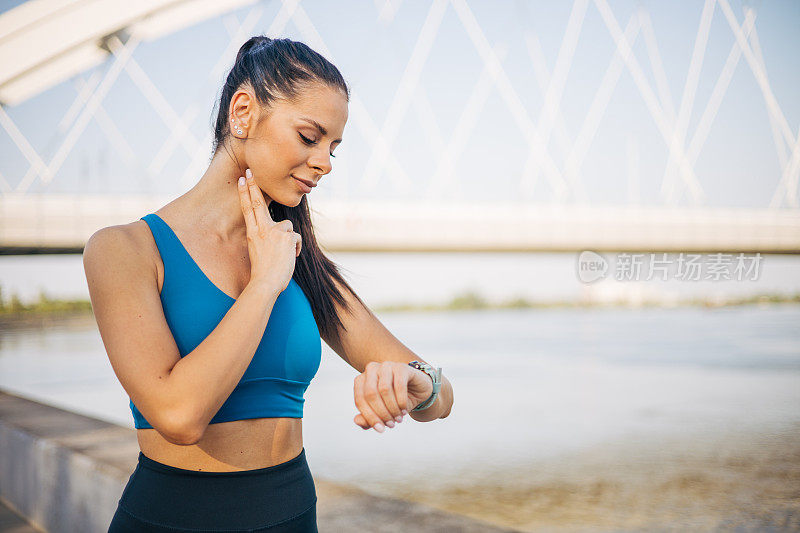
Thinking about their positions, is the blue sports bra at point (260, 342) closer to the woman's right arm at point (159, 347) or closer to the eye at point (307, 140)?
the woman's right arm at point (159, 347)

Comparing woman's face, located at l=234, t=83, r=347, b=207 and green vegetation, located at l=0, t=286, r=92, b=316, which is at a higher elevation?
green vegetation, located at l=0, t=286, r=92, b=316

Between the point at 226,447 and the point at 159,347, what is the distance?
205 millimetres

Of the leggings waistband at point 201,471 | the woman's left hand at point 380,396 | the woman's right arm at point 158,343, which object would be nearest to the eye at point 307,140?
the woman's right arm at point 158,343

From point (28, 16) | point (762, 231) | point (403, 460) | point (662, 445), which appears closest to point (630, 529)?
point (403, 460)

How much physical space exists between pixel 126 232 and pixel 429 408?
1.77ft

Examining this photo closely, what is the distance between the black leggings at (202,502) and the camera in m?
0.96

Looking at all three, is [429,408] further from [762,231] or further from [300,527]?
[762,231]

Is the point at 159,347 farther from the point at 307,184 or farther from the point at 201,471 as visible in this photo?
the point at 307,184

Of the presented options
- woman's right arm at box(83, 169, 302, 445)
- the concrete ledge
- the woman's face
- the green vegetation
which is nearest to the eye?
the woman's face

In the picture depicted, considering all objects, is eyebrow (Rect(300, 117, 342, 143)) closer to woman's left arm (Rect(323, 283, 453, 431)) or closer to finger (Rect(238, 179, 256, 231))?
finger (Rect(238, 179, 256, 231))

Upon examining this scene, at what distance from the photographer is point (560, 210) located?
23922 mm

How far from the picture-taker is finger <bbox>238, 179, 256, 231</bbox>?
1020mm

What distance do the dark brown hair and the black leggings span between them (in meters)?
0.30

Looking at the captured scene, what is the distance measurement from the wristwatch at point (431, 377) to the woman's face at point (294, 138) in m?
0.33
